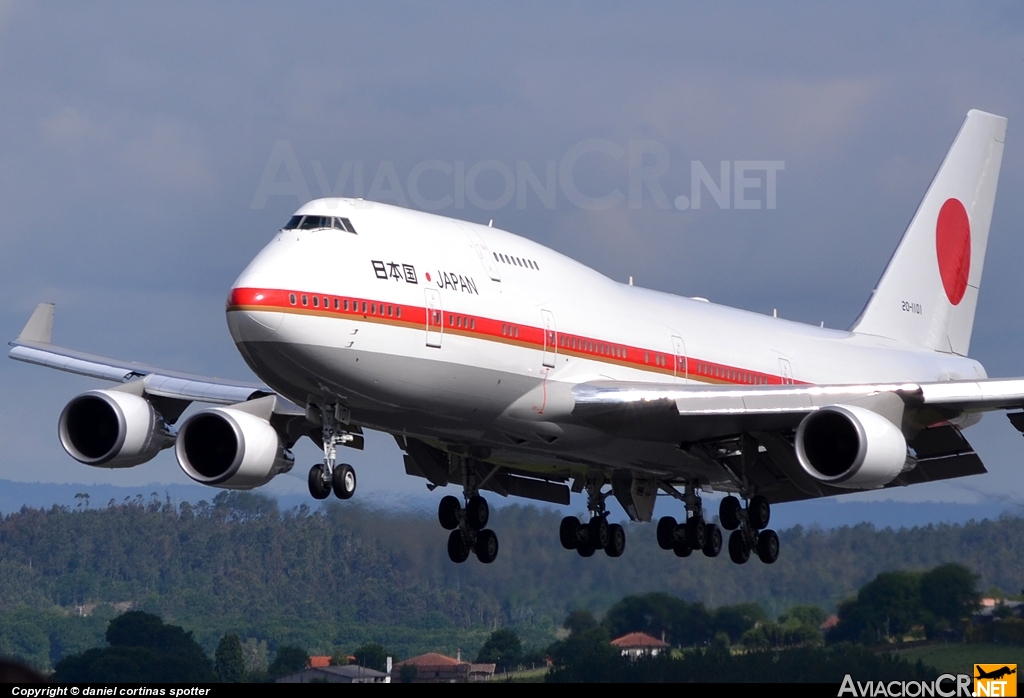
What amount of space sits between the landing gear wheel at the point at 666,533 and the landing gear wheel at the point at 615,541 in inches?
31.8

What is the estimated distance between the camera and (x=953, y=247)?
4000 centimetres

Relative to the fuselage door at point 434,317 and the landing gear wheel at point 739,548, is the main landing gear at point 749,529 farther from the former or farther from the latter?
the fuselage door at point 434,317

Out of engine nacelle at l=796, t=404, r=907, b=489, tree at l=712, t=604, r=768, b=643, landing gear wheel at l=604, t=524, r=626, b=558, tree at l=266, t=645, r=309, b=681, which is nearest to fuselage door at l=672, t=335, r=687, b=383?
engine nacelle at l=796, t=404, r=907, b=489

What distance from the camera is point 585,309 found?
2605 centimetres

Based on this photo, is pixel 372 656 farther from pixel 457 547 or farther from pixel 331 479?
pixel 331 479

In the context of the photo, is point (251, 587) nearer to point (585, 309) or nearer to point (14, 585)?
point (14, 585)

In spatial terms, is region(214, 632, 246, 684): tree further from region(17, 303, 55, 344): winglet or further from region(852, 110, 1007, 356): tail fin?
region(852, 110, 1007, 356): tail fin

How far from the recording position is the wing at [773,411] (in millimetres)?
→ 25484

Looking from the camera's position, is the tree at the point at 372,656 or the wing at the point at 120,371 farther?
the tree at the point at 372,656

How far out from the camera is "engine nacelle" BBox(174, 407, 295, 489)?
25.0 meters

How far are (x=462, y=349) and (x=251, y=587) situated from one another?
16.6m

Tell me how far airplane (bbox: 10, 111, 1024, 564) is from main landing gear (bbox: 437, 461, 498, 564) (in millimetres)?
32

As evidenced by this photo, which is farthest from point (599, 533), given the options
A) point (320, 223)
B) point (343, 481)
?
point (320, 223)

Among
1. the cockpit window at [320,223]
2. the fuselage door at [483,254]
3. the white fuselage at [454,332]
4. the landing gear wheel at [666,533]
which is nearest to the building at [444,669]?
the landing gear wheel at [666,533]
